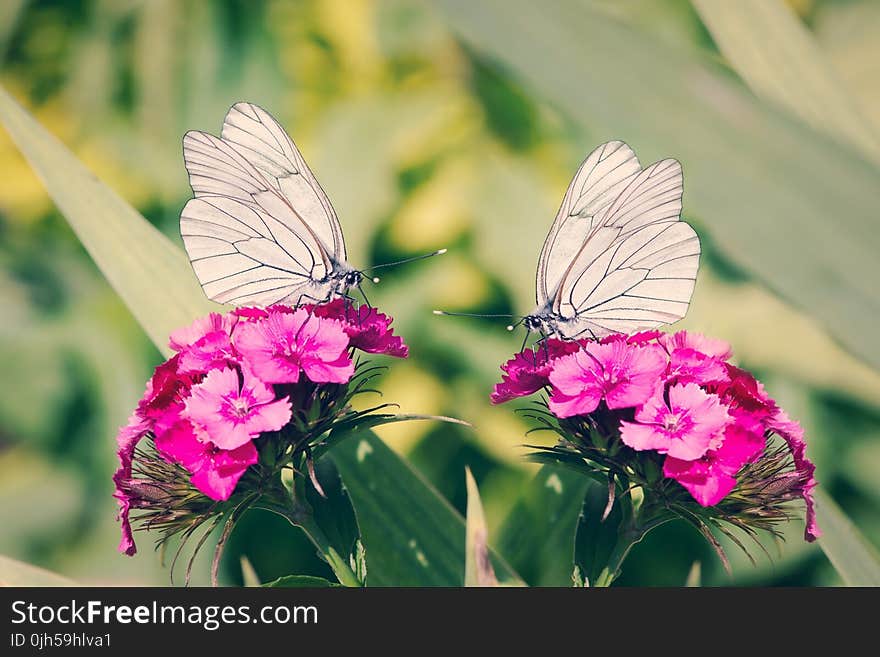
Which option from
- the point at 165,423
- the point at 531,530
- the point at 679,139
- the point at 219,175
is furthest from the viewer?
the point at 531,530

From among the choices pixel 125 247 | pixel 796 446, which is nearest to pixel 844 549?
pixel 796 446

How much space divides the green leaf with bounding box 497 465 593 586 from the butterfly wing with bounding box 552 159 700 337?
205mm

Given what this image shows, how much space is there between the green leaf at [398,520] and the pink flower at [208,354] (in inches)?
7.2

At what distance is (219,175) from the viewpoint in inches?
23.5

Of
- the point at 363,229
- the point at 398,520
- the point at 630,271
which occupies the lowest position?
the point at 398,520

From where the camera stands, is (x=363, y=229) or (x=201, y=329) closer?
(x=201, y=329)

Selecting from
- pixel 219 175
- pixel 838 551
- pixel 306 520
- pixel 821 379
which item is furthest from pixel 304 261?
pixel 821 379

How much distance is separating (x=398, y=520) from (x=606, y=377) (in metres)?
0.26

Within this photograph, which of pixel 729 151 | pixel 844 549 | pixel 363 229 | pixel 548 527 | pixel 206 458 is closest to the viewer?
pixel 729 151

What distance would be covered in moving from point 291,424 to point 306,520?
7 centimetres

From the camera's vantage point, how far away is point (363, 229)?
88 cm

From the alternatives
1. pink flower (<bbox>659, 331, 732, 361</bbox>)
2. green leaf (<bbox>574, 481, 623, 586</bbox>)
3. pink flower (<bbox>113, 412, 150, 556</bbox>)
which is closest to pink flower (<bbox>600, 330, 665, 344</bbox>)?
pink flower (<bbox>659, 331, 732, 361</bbox>)

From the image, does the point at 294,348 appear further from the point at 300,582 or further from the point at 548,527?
the point at 548,527

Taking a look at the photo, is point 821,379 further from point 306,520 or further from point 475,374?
point 306,520
